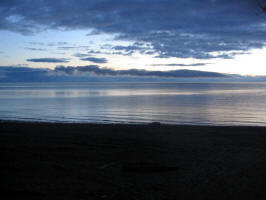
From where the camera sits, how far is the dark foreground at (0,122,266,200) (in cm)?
735

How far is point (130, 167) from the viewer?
9445 mm

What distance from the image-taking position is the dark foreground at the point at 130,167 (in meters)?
7.35

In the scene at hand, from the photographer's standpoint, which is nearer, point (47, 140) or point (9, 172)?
point (9, 172)

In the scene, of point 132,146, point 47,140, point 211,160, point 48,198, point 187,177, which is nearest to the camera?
point 48,198

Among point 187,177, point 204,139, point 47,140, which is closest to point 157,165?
point 187,177

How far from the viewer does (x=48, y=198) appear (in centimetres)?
689

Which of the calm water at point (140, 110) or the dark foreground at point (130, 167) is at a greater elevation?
the calm water at point (140, 110)

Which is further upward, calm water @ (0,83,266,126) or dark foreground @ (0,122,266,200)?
calm water @ (0,83,266,126)

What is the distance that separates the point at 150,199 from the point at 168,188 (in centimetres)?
100

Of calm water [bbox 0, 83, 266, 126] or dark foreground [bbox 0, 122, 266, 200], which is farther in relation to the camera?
calm water [bbox 0, 83, 266, 126]

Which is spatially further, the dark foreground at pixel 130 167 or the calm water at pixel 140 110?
the calm water at pixel 140 110

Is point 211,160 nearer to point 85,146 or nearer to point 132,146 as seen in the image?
point 132,146

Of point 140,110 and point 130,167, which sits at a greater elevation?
point 140,110

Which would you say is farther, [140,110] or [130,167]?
[140,110]
